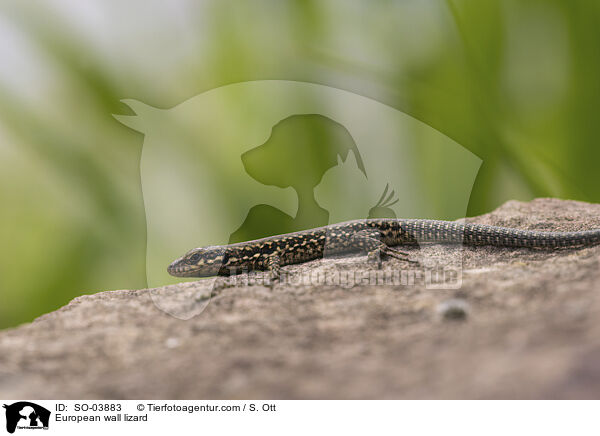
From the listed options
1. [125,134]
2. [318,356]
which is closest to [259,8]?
[125,134]

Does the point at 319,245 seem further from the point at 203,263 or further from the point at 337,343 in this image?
the point at 337,343

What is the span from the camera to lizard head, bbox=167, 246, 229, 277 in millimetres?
2596

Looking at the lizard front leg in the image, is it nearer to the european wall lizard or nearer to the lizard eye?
the european wall lizard

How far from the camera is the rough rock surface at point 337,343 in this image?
0.95 metres

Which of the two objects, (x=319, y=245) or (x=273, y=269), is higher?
(x=319, y=245)

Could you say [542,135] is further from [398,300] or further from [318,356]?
[318,356]

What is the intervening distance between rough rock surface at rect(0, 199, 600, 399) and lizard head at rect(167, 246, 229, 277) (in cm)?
68

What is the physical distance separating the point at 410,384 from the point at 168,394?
0.55 m

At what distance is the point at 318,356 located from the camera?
1171 mm

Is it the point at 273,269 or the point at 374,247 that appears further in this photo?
the point at 374,247
